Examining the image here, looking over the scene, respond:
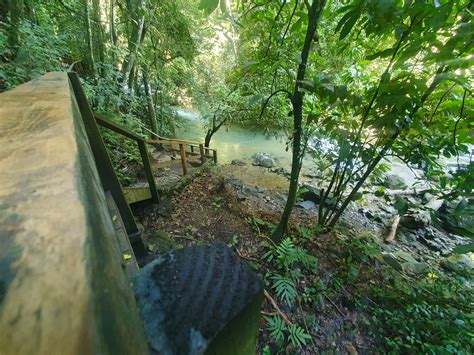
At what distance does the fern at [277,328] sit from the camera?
→ 1809 millimetres

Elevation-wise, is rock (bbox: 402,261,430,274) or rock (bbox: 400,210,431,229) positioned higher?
rock (bbox: 402,261,430,274)

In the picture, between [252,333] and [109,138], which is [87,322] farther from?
[109,138]

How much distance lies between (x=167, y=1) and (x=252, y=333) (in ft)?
23.2

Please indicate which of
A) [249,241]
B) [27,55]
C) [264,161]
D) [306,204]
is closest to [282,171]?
[264,161]

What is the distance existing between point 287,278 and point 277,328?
481 millimetres

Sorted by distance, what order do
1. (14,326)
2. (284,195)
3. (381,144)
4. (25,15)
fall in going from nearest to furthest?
(14,326) < (381,144) < (25,15) < (284,195)

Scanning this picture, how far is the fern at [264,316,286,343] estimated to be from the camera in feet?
5.93

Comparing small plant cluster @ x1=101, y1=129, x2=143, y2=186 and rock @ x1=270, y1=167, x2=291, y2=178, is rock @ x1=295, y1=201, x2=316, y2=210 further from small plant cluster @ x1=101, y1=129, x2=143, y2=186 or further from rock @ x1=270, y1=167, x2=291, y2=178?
small plant cluster @ x1=101, y1=129, x2=143, y2=186

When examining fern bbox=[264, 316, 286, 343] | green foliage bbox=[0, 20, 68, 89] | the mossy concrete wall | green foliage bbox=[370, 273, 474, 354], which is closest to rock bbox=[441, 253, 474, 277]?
green foliage bbox=[370, 273, 474, 354]

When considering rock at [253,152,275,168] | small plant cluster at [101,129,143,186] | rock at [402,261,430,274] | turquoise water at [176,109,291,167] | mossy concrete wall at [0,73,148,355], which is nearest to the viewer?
mossy concrete wall at [0,73,148,355]

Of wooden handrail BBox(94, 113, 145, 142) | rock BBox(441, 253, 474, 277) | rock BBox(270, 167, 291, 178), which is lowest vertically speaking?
rock BBox(270, 167, 291, 178)

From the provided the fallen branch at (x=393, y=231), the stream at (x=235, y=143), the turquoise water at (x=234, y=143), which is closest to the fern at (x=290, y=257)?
the fallen branch at (x=393, y=231)

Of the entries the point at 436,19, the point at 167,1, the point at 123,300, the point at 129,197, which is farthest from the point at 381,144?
the point at 167,1

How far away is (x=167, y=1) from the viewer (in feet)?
18.2
